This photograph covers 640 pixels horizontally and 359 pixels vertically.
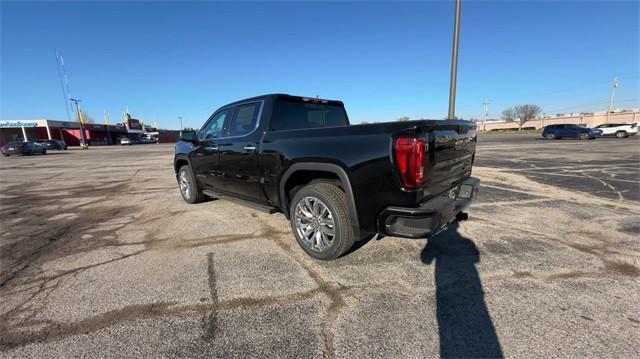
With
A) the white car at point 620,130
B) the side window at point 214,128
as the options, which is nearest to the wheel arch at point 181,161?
the side window at point 214,128

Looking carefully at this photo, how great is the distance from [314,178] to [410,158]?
1265 millimetres

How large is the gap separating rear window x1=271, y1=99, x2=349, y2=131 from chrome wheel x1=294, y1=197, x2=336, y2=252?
1.18 metres

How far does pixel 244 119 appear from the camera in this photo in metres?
4.18

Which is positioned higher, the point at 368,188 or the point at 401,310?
the point at 368,188

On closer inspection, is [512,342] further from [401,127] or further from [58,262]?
[58,262]

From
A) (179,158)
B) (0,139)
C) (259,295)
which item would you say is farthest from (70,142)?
(259,295)

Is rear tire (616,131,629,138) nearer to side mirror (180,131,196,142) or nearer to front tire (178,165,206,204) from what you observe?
front tire (178,165,206,204)

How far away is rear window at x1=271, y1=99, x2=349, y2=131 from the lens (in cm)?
383

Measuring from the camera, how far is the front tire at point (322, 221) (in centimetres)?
294

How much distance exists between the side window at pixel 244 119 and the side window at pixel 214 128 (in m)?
0.34

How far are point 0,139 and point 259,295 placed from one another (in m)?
74.2

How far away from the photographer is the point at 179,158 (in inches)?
234

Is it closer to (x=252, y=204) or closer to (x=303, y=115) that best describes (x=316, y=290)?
(x=252, y=204)

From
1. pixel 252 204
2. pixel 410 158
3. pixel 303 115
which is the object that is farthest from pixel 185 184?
pixel 410 158
